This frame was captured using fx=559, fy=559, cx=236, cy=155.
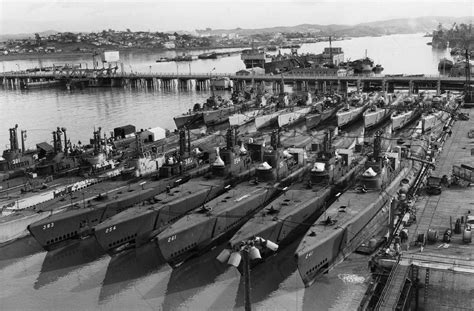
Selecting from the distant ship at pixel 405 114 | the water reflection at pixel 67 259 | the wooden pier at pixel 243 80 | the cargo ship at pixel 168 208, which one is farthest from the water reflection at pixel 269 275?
the wooden pier at pixel 243 80

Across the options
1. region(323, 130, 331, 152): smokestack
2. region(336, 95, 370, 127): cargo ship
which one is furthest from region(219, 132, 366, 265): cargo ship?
region(336, 95, 370, 127): cargo ship

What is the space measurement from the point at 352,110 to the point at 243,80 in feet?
121

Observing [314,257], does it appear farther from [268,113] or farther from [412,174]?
[268,113]

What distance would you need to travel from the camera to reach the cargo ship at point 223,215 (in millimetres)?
25531

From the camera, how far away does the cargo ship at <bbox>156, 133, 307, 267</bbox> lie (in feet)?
83.8

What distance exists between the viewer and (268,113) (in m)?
59.5

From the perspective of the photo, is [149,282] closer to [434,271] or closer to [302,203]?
[302,203]

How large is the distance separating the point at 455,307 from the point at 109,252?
15.9 m

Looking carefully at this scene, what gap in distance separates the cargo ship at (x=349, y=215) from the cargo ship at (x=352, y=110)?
2194 centimetres

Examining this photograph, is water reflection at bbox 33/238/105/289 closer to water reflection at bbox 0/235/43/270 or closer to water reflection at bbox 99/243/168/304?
water reflection at bbox 0/235/43/270

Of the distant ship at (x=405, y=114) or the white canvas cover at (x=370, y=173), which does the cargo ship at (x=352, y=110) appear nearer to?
the distant ship at (x=405, y=114)

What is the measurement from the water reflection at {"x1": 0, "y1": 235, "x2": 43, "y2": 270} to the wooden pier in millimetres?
A: 48738

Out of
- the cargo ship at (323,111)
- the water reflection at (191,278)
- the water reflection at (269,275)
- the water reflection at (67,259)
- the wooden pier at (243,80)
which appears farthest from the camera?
the wooden pier at (243,80)

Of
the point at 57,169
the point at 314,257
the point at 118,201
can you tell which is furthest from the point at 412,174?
the point at 57,169
